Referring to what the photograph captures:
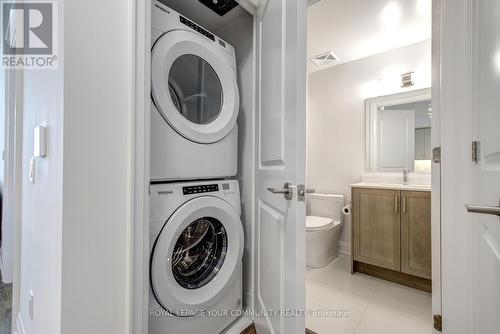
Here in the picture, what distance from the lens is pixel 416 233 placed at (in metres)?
1.70

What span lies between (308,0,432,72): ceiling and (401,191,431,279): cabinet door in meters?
1.41

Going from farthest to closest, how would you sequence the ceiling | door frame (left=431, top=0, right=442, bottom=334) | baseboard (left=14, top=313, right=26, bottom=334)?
the ceiling, baseboard (left=14, top=313, right=26, bottom=334), door frame (left=431, top=0, right=442, bottom=334)

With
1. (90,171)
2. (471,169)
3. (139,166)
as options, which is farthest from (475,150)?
(90,171)

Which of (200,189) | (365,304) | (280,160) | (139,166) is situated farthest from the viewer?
(365,304)

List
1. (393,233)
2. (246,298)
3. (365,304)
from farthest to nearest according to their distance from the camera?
(393,233) < (365,304) < (246,298)

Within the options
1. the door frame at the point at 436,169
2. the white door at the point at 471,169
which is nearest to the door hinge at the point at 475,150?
the white door at the point at 471,169

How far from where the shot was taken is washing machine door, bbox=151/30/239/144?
2.85 feet

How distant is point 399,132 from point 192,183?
2.25 m

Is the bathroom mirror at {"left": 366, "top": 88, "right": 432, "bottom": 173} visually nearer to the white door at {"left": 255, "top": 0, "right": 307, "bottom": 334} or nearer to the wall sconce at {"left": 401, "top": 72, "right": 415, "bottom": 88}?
the wall sconce at {"left": 401, "top": 72, "right": 415, "bottom": 88}

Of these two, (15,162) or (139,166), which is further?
(15,162)

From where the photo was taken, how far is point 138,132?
67cm

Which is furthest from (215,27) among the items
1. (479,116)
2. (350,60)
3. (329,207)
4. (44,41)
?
(329,207)

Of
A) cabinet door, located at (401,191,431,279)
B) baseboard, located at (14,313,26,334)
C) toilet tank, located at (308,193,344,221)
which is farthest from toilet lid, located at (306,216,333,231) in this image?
baseboard, located at (14,313,26,334)

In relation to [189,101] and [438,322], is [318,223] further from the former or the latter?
[189,101]
